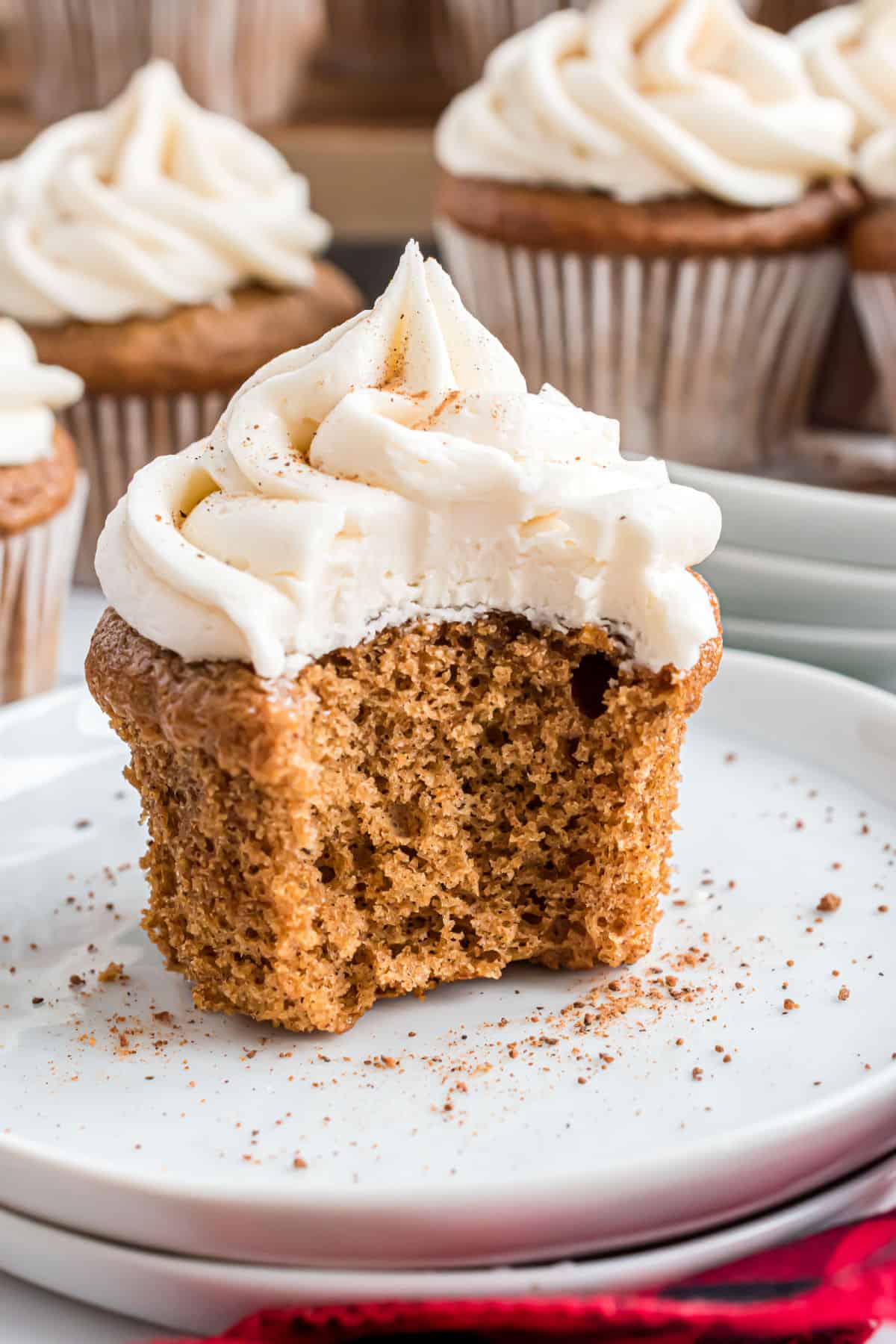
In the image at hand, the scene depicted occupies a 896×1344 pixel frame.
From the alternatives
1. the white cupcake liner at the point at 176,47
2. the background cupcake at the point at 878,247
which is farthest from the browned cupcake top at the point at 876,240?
the white cupcake liner at the point at 176,47

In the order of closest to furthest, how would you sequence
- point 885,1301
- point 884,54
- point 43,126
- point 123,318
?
1. point 885,1301
2. point 123,318
3. point 884,54
4. point 43,126

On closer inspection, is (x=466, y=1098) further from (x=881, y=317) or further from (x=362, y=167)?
(x=362, y=167)

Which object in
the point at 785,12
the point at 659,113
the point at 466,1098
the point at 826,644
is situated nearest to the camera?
A: the point at 466,1098

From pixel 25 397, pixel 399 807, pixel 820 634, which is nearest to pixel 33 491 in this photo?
pixel 25 397

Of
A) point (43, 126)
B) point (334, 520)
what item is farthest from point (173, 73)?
point (334, 520)

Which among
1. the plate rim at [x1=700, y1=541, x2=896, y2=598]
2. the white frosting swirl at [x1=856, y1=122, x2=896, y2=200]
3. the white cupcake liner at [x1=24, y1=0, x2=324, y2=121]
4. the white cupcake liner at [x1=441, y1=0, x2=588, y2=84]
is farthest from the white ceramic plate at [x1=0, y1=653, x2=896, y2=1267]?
the white cupcake liner at [x1=441, y1=0, x2=588, y2=84]

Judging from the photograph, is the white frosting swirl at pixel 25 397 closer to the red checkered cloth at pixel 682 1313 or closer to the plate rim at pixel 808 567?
the plate rim at pixel 808 567

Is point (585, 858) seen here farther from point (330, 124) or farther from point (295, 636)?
point (330, 124)
